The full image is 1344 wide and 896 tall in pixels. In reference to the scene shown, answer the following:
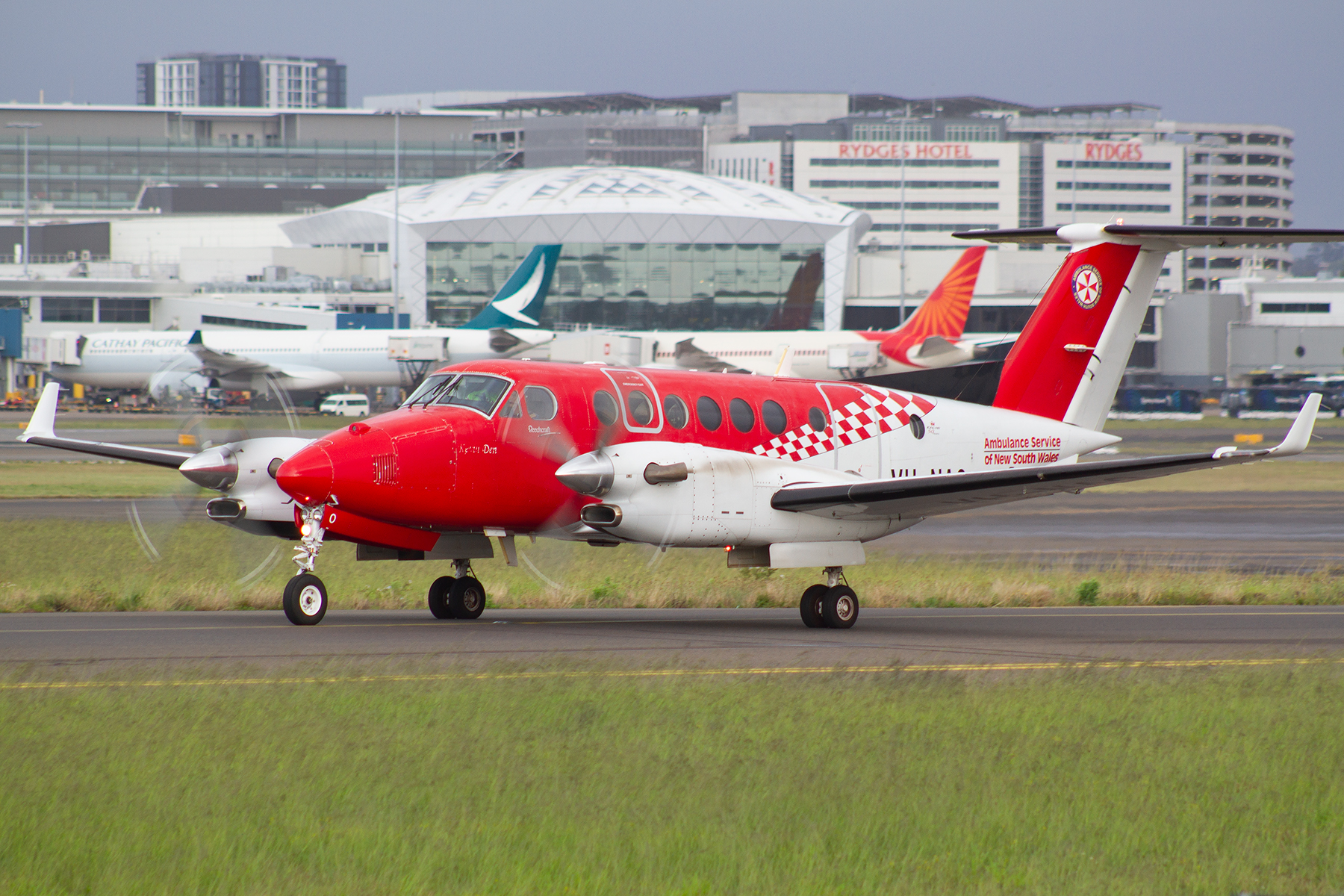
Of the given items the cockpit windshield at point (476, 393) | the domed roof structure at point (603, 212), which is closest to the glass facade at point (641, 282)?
the domed roof structure at point (603, 212)

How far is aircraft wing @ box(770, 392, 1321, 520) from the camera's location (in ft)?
53.0

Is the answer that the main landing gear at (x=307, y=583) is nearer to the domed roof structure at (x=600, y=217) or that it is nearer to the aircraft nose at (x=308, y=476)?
the aircraft nose at (x=308, y=476)

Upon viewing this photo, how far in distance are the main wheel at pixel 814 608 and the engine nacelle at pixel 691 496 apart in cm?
74

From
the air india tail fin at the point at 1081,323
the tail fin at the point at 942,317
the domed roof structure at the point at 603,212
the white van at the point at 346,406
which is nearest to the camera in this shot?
the air india tail fin at the point at 1081,323

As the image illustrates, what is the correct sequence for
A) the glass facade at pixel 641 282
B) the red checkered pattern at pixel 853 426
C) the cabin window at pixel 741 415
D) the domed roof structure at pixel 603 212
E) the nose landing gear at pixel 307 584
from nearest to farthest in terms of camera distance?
1. the nose landing gear at pixel 307 584
2. the cabin window at pixel 741 415
3. the red checkered pattern at pixel 853 426
4. the glass facade at pixel 641 282
5. the domed roof structure at pixel 603 212

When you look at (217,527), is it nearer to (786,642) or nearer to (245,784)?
(786,642)

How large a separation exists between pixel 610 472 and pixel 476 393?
2.06 meters

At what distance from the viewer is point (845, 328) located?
141 metres

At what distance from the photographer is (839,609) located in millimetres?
17594

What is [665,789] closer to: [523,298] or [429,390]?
[429,390]

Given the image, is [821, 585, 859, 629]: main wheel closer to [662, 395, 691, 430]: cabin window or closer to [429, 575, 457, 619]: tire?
[662, 395, 691, 430]: cabin window

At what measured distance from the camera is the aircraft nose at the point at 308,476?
1512cm

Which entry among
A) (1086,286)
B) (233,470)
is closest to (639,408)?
(233,470)

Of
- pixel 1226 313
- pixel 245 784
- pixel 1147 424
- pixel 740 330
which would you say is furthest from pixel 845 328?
pixel 245 784
